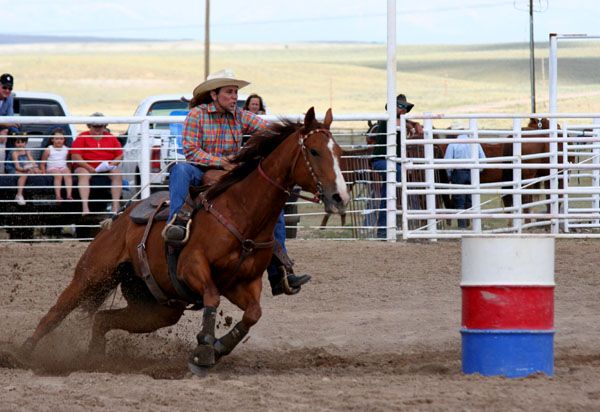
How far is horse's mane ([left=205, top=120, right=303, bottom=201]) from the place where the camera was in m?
7.66

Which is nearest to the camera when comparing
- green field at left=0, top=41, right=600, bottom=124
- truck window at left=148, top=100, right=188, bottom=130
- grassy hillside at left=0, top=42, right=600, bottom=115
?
truck window at left=148, top=100, right=188, bottom=130

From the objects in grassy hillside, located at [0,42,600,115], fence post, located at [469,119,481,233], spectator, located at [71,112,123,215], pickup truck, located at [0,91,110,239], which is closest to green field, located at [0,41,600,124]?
grassy hillside, located at [0,42,600,115]

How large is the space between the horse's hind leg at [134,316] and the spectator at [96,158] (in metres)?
5.09

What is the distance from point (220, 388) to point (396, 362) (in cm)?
180

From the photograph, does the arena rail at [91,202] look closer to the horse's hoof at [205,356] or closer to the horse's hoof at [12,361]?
the horse's hoof at [12,361]

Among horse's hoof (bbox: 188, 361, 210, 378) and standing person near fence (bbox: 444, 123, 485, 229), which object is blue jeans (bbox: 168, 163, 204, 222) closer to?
horse's hoof (bbox: 188, 361, 210, 378)

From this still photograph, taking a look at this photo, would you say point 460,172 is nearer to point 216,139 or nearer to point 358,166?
point 358,166

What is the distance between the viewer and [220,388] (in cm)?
666

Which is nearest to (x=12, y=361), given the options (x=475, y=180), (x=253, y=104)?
(x=253, y=104)

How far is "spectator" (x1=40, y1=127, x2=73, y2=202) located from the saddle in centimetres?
569

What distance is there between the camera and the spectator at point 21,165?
14.0 meters

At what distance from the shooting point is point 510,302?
690 cm

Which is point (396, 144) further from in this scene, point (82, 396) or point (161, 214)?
point (82, 396)

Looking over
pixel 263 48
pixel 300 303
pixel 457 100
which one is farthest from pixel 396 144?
pixel 263 48
